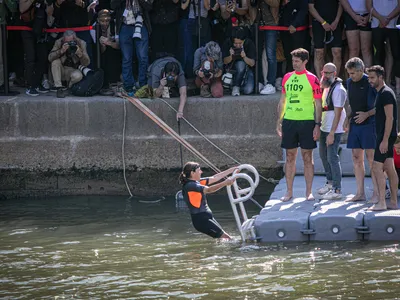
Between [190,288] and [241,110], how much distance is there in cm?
619

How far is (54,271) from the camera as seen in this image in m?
11.6

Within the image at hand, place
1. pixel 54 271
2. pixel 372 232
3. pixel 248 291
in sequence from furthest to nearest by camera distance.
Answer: pixel 372 232, pixel 54 271, pixel 248 291

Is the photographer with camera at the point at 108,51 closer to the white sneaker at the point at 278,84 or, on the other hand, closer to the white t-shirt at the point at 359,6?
the white sneaker at the point at 278,84

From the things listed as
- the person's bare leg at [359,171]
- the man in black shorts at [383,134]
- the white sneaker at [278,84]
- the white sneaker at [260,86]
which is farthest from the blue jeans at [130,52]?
the man in black shorts at [383,134]

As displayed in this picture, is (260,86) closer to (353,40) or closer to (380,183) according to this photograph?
(353,40)

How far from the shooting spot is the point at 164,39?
17438 millimetres

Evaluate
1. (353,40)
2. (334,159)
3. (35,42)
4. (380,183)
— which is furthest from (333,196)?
(35,42)

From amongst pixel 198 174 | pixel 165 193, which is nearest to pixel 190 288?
pixel 198 174

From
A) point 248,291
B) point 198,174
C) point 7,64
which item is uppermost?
point 7,64

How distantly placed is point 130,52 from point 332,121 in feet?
15.7

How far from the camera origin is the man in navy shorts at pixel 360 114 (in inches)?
502

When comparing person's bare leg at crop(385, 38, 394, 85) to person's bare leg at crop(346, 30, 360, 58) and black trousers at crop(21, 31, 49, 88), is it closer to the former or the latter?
person's bare leg at crop(346, 30, 360, 58)

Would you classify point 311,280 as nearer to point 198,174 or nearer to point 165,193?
point 198,174

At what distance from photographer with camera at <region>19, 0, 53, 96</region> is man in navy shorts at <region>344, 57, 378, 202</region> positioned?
20.5ft
